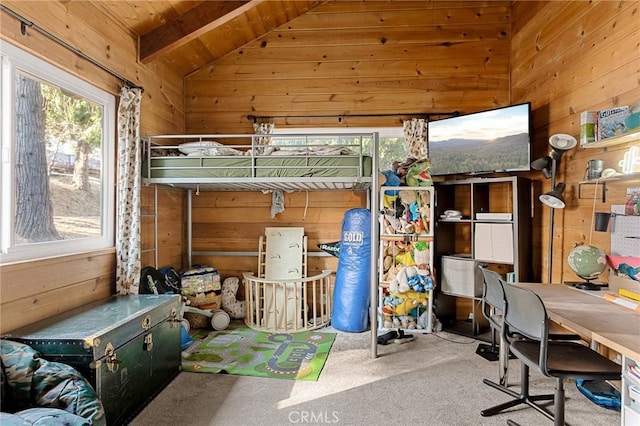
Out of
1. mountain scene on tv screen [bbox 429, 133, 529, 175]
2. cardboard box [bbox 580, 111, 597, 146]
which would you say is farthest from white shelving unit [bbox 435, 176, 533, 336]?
cardboard box [bbox 580, 111, 597, 146]

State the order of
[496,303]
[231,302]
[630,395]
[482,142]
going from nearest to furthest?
[630,395]
[496,303]
[482,142]
[231,302]

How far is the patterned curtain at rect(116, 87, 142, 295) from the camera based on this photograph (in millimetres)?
2787

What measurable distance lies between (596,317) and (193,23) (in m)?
3.52

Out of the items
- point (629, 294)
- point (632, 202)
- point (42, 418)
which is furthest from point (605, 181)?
point (42, 418)

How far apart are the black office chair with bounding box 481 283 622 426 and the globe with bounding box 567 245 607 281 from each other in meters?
0.55

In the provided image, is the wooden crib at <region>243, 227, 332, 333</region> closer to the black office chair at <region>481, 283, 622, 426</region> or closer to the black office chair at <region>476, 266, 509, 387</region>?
the black office chair at <region>476, 266, 509, 387</region>

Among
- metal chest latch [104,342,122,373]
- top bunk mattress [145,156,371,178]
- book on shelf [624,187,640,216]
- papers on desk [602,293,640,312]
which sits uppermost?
top bunk mattress [145,156,371,178]

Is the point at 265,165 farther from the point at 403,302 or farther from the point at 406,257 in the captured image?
the point at 403,302

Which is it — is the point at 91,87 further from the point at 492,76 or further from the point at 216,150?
the point at 492,76

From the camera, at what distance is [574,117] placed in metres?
2.80

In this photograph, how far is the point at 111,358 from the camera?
6.11ft

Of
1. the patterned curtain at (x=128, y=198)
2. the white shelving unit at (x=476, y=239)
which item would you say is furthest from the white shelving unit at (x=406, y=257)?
the patterned curtain at (x=128, y=198)

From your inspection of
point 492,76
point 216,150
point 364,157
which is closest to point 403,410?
point 364,157

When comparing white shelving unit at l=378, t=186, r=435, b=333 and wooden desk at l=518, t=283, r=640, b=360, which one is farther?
white shelving unit at l=378, t=186, r=435, b=333
